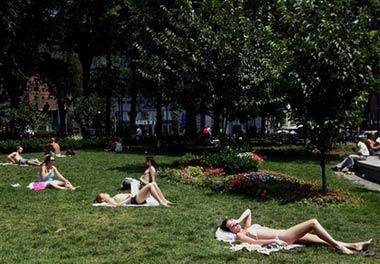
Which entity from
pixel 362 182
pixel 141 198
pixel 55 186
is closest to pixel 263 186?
pixel 141 198

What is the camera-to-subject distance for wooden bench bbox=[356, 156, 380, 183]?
63.3 ft

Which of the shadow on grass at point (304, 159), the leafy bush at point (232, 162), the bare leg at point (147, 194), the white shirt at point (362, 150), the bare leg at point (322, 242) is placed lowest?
the bare leg at point (322, 242)

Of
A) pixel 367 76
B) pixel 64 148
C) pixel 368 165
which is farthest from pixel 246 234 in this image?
pixel 64 148

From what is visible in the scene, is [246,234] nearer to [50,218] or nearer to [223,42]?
[50,218]

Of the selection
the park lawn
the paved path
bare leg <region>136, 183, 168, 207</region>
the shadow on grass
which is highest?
bare leg <region>136, 183, 168, 207</region>

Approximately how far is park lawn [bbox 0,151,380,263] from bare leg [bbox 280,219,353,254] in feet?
0.44

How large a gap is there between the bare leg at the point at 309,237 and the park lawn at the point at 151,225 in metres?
0.13

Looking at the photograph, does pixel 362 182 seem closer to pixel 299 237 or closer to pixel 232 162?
pixel 232 162

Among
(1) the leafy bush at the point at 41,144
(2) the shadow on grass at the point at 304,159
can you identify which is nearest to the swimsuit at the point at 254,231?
(2) the shadow on grass at the point at 304,159

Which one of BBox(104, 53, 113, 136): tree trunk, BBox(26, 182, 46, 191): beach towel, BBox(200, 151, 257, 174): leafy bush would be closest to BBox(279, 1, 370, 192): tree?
BBox(200, 151, 257, 174): leafy bush

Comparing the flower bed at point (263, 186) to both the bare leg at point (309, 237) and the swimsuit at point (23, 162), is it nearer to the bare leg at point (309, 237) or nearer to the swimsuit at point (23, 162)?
the bare leg at point (309, 237)

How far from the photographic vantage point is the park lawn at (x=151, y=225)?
26.8 feet

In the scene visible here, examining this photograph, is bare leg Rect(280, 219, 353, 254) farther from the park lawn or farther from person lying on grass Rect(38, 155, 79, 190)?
person lying on grass Rect(38, 155, 79, 190)

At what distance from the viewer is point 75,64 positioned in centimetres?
6650
